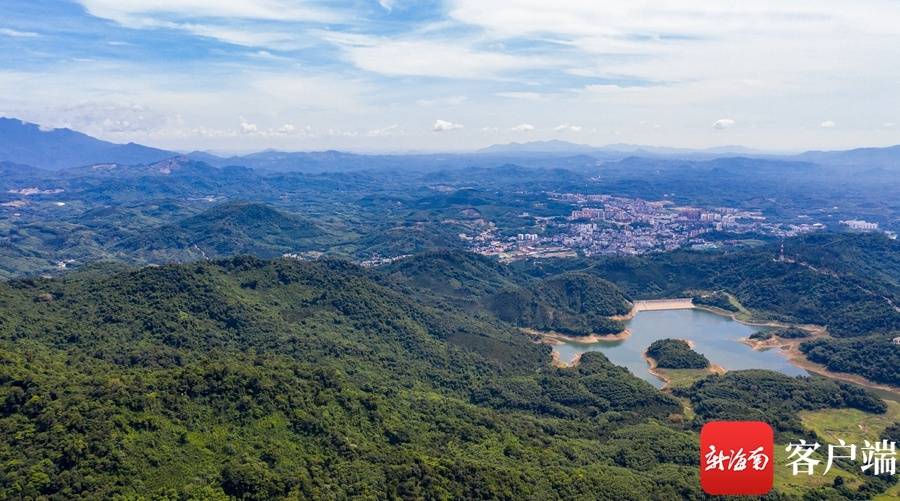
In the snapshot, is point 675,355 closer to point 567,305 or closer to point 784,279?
point 567,305

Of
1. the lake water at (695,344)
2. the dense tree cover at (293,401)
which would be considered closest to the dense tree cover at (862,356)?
the lake water at (695,344)

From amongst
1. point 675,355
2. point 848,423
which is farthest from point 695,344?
point 848,423

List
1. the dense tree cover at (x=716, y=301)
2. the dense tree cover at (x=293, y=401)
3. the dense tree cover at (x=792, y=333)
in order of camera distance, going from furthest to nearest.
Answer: the dense tree cover at (x=716, y=301)
the dense tree cover at (x=792, y=333)
the dense tree cover at (x=293, y=401)

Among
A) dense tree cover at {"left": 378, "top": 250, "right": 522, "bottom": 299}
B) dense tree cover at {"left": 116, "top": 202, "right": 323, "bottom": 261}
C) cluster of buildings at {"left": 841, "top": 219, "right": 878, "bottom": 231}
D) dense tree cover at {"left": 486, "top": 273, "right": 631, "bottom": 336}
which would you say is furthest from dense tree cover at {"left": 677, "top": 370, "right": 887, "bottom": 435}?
cluster of buildings at {"left": 841, "top": 219, "right": 878, "bottom": 231}

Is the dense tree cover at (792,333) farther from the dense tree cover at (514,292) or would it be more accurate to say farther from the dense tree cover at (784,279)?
the dense tree cover at (514,292)

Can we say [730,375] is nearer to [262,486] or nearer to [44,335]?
[262,486]

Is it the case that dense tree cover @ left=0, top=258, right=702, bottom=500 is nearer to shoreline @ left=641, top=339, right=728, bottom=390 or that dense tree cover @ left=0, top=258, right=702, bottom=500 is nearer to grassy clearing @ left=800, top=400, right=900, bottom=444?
shoreline @ left=641, top=339, right=728, bottom=390
